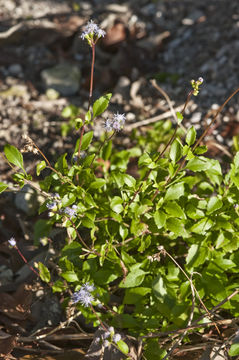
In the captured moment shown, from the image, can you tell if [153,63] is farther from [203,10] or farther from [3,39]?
[3,39]

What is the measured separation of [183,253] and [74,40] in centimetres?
294

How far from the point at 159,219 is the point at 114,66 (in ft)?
8.46

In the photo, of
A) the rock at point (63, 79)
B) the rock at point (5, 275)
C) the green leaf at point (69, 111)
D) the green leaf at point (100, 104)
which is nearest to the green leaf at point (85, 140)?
the green leaf at point (100, 104)

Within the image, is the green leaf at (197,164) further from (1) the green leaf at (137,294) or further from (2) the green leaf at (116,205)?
(1) the green leaf at (137,294)

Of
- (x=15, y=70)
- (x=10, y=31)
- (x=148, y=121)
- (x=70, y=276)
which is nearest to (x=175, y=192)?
(x=70, y=276)

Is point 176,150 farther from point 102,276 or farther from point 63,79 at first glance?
point 63,79

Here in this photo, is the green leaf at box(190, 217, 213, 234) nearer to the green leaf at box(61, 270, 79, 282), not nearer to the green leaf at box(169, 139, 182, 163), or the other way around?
the green leaf at box(169, 139, 182, 163)

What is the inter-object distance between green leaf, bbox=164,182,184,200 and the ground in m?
1.11

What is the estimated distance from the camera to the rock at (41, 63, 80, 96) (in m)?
4.12

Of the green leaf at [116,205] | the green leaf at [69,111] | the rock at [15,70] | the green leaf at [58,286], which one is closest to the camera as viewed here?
the green leaf at [116,205]

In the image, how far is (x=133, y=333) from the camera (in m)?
2.17

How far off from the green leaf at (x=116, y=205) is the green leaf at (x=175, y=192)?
0.23 metres

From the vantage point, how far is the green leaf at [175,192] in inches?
82.1

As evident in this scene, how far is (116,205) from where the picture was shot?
81.7 inches
